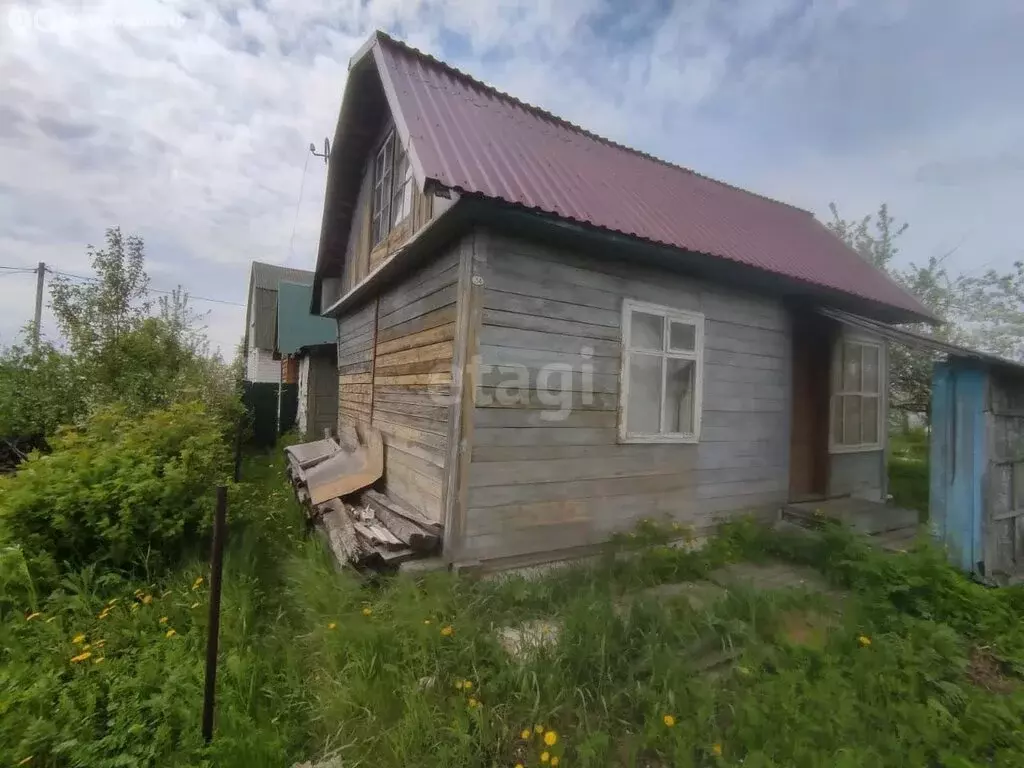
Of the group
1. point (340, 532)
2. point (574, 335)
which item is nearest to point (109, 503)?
point (340, 532)

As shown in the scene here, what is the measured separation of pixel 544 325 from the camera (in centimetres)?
438

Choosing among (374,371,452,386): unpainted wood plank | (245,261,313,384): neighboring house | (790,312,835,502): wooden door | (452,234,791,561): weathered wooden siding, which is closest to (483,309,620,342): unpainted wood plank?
(452,234,791,561): weathered wooden siding

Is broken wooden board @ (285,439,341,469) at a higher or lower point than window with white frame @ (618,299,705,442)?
lower

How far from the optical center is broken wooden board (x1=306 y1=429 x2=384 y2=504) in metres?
5.33

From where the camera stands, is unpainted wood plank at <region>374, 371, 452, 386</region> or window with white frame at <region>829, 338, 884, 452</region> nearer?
unpainted wood plank at <region>374, 371, 452, 386</region>

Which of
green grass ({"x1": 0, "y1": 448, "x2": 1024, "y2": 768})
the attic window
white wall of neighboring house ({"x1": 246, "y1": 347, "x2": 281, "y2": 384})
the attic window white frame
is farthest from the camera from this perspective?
white wall of neighboring house ({"x1": 246, "y1": 347, "x2": 281, "y2": 384})

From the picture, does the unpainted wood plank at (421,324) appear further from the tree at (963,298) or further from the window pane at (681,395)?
the tree at (963,298)

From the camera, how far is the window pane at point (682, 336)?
16.9 ft

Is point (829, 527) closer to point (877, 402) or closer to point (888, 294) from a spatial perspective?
point (877, 402)

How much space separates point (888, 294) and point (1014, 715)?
6.14 metres

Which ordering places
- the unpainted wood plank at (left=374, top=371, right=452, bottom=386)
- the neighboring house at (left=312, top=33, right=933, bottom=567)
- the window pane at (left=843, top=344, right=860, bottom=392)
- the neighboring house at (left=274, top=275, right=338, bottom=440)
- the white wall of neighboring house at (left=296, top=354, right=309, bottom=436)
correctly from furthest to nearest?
the white wall of neighboring house at (left=296, top=354, right=309, bottom=436) < the neighboring house at (left=274, top=275, right=338, bottom=440) < the window pane at (left=843, top=344, right=860, bottom=392) < the unpainted wood plank at (left=374, top=371, right=452, bottom=386) < the neighboring house at (left=312, top=33, right=933, bottom=567)

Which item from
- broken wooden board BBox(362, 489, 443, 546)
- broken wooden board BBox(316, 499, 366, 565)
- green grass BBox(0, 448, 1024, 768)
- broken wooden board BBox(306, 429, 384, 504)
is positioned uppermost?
broken wooden board BBox(306, 429, 384, 504)

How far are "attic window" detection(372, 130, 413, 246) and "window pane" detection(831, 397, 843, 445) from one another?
20.2ft

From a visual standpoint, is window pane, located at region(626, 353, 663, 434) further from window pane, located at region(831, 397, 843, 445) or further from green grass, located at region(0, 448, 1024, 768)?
window pane, located at region(831, 397, 843, 445)
